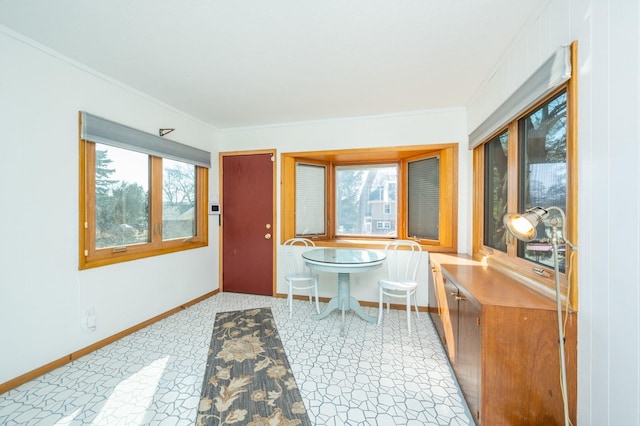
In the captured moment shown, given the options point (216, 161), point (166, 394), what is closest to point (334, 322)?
point (166, 394)

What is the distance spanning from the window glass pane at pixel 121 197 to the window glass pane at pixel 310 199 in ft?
6.32

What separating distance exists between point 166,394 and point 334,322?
1.68 metres

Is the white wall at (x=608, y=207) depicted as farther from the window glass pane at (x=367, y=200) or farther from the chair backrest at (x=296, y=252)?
the chair backrest at (x=296, y=252)

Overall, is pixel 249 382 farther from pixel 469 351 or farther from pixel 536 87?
pixel 536 87

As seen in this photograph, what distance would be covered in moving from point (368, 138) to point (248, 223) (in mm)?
2139

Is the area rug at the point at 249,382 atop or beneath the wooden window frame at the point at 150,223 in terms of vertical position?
beneath

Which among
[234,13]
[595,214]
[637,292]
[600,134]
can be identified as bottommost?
[637,292]

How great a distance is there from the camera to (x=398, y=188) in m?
3.85

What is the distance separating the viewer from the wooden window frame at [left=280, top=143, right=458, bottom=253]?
126 inches

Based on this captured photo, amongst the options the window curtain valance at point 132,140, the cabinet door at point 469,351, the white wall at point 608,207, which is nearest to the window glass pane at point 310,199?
the window curtain valance at point 132,140

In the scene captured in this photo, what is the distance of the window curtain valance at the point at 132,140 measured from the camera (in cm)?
229

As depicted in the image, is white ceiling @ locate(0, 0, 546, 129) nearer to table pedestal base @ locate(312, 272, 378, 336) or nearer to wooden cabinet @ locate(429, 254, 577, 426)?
wooden cabinet @ locate(429, 254, 577, 426)

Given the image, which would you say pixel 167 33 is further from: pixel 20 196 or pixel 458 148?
pixel 458 148

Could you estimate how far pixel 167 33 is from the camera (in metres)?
1.82
